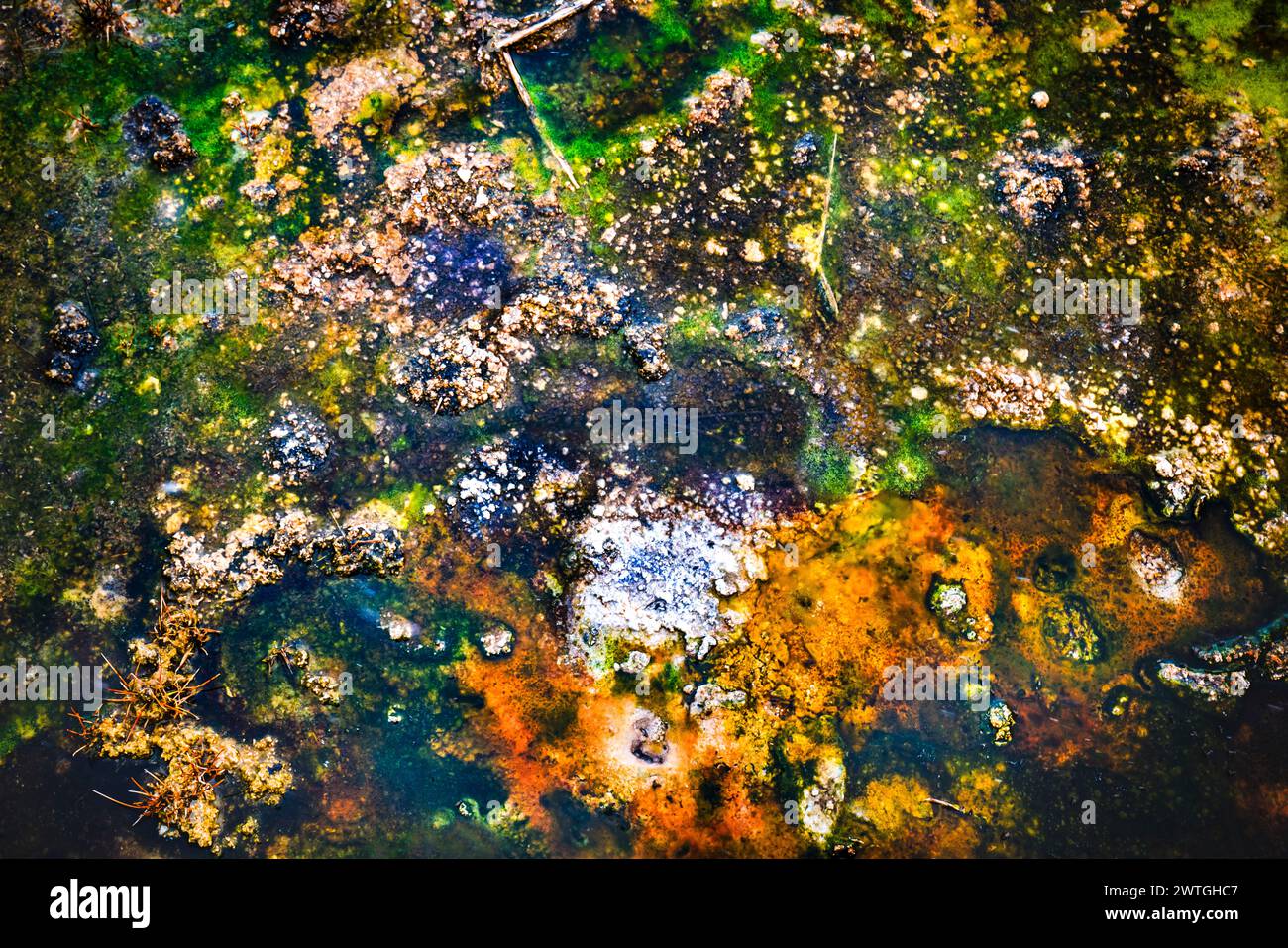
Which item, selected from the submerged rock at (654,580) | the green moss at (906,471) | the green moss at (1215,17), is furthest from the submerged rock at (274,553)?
the green moss at (1215,17)

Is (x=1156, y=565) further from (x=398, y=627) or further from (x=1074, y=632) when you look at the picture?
(x=398, y=627)

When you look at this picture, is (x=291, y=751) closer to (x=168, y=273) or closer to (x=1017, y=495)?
(x=168, y=273)

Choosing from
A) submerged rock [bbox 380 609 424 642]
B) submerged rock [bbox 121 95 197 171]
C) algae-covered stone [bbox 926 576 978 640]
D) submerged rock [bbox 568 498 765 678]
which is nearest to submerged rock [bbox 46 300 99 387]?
submerged rock [bbox 121 95 197 171]

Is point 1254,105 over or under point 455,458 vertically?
over

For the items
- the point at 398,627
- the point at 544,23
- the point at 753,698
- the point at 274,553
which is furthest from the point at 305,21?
the point at 753,698

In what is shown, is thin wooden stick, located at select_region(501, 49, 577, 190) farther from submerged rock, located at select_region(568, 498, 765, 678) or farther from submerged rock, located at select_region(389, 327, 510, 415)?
submerged rock, located at select_region(568, 498, 765, 678)

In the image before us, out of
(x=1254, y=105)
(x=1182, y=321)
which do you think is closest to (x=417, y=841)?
(x=1182, y=321)
